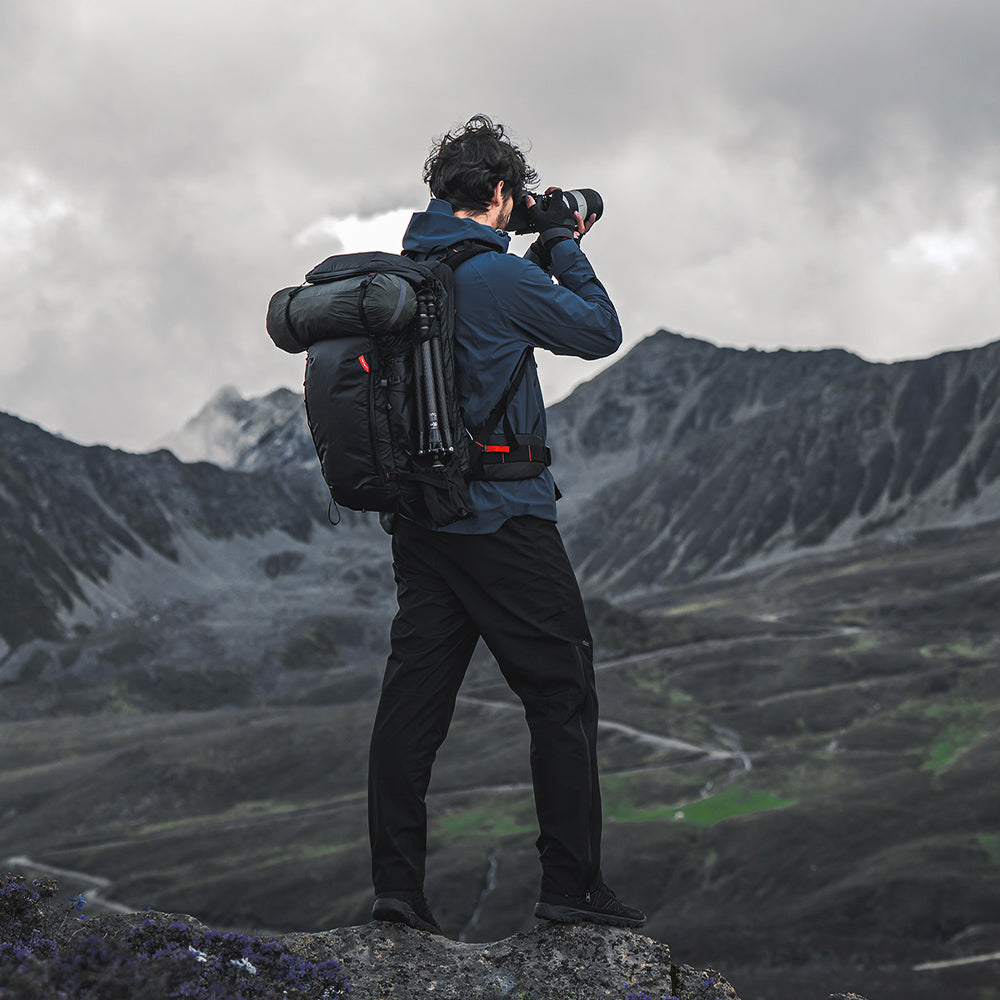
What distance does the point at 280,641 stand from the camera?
192 metres

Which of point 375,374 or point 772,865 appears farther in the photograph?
point 772,865

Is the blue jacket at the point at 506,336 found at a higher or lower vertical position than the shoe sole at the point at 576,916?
higher

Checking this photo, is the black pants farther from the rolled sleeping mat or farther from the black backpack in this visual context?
the rolled sleeping mat

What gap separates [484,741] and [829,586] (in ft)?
245

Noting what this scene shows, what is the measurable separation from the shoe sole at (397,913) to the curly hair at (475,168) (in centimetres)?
445

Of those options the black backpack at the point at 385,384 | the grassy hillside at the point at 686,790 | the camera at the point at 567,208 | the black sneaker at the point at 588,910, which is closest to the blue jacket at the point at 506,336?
the black backpack at the point at 385,384

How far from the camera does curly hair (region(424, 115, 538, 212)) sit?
6680 mm

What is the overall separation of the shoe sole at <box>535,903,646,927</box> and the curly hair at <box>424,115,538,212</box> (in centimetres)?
441

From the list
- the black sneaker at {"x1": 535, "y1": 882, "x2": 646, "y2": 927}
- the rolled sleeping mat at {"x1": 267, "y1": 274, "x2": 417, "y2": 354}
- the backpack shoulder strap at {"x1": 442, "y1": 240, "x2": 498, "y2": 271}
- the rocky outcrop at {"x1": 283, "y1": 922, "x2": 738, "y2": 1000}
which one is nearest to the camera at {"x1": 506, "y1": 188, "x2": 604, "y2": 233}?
the backpack shoulder strap at {"x1": 442, "y1": 240, "x2": 498, "y2": 271}

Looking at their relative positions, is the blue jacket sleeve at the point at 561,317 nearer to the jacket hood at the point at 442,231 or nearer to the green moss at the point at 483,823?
the jacket hood at the point at 442,231

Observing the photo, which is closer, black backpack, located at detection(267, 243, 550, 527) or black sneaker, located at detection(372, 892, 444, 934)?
black backpack, located at detection(267, 243, 550, 527)

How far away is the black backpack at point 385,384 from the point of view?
19.9ft

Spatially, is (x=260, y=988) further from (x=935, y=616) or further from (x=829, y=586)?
(x=829, y=586)

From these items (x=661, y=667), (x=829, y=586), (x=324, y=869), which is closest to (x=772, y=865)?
(x=324, y=869)
